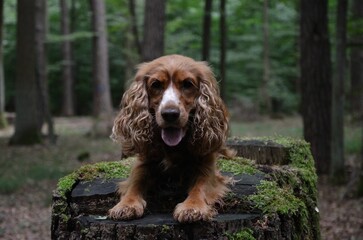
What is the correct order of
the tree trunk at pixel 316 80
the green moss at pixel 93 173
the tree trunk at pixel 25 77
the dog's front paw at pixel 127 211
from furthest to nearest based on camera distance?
the tree trunk at pixel 25 77, the tree trunk at pixel 316 80, the green moss at pixel 93 173, the dog's front paw at pixel 127 211

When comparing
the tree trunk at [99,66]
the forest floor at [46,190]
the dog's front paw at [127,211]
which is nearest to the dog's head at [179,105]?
the dog's front paw at [127,211]

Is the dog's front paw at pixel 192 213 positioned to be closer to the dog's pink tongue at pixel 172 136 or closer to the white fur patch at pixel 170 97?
the dog's pink tongue at pixel 172 136

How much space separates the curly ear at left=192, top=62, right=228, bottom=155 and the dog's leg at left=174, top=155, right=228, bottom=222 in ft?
0.55

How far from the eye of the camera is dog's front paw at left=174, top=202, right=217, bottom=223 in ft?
11.4

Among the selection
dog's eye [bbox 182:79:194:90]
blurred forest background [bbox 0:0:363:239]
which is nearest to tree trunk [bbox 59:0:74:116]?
blurred forest background [bbox 0:0:363:239]

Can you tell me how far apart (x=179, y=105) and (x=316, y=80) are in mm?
8944

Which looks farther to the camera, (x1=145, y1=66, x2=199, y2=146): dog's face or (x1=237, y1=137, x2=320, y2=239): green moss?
(x1=237, y1=137, x2=320, y2=239): green moss

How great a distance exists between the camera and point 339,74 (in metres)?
10.8

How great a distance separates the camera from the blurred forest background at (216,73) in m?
11.1

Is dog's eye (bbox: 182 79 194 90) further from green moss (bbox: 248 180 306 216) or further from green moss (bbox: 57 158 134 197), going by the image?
green moss (bbox: 57 158 134 197)

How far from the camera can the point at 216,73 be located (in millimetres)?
6180

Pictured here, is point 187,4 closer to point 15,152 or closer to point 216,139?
point 15,152

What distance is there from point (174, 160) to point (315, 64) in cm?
867

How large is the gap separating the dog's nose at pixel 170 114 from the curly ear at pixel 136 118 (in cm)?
30
